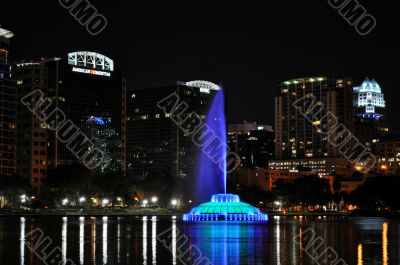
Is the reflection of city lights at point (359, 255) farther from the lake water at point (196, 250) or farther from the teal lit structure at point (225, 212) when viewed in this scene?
the teal lit structure at point (225, 212)

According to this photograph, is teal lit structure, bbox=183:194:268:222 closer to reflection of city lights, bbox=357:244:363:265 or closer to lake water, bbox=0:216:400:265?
lake water, bbox=0:216:400:265

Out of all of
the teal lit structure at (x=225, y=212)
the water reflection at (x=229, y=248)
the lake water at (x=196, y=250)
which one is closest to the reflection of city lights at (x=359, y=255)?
the lake water at (x=196, y=250)

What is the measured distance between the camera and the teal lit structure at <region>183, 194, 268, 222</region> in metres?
127

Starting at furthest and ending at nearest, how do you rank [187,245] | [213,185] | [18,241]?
[213,185] → [18,241] → [187,245]

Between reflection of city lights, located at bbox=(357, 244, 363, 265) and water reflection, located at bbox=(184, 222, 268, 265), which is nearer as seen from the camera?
reflection of city lights, located at bbox=(357, 244, 363, 265)

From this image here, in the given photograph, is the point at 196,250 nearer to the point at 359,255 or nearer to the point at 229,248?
the point at 229,248

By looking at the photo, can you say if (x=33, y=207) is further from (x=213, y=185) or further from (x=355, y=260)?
(x=355, y=260)

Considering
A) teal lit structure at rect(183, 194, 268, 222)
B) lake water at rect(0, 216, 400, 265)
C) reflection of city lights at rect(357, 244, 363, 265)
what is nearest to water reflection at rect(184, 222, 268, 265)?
lake water at rect(0, 216, 400, 265)

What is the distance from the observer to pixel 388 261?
50781 millimetres

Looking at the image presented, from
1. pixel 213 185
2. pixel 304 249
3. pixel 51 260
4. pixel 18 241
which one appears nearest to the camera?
pixel 51 260

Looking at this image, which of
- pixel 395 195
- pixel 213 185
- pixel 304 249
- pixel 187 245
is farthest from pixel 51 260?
pixel 395 195

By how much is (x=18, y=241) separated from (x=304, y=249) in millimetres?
26380

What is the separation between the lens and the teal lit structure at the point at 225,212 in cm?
12694

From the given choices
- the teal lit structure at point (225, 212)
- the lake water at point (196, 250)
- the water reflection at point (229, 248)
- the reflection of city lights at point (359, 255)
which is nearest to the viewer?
the reflection of city lights at point (359, 255)
